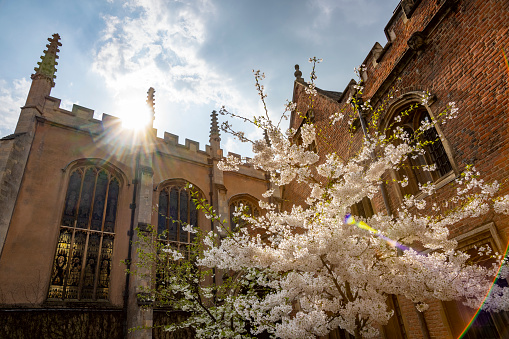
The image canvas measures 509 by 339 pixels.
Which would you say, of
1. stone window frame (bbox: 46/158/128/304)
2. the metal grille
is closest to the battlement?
stone window frame (bbox: 46/158/128/304)

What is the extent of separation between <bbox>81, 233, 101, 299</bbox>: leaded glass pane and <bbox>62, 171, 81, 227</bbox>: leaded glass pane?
3.24ft

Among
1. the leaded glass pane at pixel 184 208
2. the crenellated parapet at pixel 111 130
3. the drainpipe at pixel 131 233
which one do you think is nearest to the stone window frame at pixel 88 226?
the drainpipe at pixel 131 233

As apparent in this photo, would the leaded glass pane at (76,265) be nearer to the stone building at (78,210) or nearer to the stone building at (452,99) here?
the stone building at (78,210)

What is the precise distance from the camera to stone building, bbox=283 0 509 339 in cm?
471

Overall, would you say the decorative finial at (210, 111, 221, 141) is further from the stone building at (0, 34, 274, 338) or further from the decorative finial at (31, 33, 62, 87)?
the decorative finial at (31, 33, 62, 87)

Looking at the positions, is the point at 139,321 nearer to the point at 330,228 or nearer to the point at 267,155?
the point at 267,155

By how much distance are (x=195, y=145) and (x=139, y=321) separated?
9117mm

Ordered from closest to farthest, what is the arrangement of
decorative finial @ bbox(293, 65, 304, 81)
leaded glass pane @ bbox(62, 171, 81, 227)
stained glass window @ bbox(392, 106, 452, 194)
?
stained glass window @ bbox(392, 106, 452, 194) → leaded glass pane @ bbox(62, 171, 81, 227) → decorative finial @ bbox(293, 65, 304, 81)

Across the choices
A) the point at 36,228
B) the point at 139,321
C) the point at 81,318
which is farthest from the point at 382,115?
the point at 36,228

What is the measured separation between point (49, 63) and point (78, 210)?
7.52 metres

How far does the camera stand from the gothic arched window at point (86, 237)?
34.6ft

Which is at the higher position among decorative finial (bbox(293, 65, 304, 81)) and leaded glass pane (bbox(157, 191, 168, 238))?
decorative finial (bbox(293, 65, 304, 81))

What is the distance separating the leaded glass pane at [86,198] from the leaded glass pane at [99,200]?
0.64 ft

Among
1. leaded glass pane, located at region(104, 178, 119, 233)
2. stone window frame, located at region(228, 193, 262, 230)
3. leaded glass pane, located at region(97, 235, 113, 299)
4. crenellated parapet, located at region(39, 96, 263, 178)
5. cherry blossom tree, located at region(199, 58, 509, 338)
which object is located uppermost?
crenellated parapet, located at region(39, 96, 263, 178)
